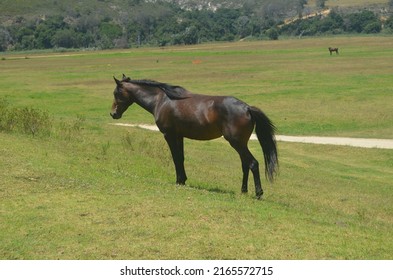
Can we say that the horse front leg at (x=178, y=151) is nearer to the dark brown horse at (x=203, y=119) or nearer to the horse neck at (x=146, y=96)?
the dark brown horse at (x=203, y=119)

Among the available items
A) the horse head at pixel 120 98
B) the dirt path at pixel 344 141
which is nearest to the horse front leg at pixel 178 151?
the horse head at pixel 120 98

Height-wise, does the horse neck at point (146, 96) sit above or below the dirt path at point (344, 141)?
above

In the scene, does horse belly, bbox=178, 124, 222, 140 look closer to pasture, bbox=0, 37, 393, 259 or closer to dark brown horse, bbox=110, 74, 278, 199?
dark brown horse, bbox=110, 74, 278, 199

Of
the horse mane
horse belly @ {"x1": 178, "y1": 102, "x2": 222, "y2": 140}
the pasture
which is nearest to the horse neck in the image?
the horse mane

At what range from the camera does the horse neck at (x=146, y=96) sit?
44.2 feet

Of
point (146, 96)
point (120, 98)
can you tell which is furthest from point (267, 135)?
point (120, 98)

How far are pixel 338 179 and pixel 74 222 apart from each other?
460 inches

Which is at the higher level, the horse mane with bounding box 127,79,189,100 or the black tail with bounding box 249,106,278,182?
the horse mane with bounding box 127,79,189,100

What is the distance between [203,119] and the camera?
1270 centimetres

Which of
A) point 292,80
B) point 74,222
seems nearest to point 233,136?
point 74,222

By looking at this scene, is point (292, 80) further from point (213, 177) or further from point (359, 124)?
point (213, 177)

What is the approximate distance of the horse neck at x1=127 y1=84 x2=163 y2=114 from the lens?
13484 mm

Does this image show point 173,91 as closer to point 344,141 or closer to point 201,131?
point 201,131

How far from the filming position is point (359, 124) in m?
31.8
